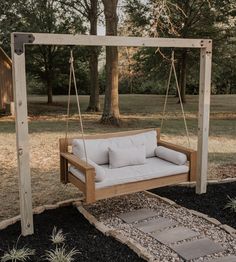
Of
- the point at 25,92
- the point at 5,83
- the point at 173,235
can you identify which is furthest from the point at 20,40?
the point at 5,83

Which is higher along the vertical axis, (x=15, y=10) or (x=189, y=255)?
(x=15, y=10)

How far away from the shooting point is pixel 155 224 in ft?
13.4

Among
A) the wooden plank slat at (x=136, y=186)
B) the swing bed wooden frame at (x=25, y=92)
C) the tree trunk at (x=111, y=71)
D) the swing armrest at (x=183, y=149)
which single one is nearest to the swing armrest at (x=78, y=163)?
the swing bed wooden frame at (x=25, y=92)

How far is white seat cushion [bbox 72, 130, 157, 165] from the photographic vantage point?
4.68m

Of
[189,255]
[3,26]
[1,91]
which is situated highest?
[3,26]

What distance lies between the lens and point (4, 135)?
10.4 metres

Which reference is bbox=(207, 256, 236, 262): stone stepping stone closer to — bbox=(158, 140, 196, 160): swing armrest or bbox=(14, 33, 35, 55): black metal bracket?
bbox=(158, 140, 196, 160): swing armrest

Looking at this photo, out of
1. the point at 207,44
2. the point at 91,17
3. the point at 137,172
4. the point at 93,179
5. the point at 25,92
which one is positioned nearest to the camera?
the point at 25,92

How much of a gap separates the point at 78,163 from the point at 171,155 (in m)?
1.42

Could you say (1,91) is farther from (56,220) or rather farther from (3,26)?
(56,220)

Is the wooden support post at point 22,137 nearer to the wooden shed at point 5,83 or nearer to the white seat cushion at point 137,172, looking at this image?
the white seat cushion at point 137,172

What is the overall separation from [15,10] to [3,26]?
4.51 feet

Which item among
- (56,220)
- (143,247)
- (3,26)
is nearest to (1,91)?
(3,26)

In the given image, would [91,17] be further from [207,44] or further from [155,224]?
[155,224]
